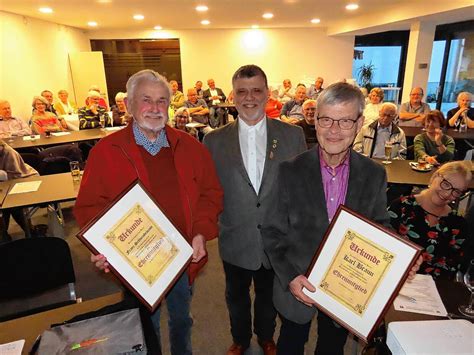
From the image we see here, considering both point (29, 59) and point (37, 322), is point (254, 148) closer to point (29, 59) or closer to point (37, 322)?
point (37, 322)

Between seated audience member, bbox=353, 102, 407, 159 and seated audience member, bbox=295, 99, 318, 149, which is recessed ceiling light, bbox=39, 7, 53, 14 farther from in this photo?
seated audience member, bbox=353, 102, 407, 159

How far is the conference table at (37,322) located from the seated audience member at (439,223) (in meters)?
1.83

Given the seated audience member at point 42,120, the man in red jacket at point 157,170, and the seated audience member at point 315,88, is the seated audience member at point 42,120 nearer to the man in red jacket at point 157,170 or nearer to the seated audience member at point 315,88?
the man in red jacket at point 157,170

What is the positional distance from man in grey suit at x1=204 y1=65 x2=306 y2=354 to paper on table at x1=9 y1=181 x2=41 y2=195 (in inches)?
89.3

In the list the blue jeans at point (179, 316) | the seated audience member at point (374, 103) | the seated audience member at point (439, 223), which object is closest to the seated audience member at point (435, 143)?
the seated audience member at point (374, 103)

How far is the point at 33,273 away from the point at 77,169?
72.9 inches

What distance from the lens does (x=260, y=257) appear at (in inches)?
76.3

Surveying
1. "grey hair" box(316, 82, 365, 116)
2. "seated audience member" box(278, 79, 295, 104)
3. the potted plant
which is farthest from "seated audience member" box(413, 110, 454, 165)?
the potted plant

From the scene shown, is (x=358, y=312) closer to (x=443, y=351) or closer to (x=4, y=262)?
(x=443, y=351)

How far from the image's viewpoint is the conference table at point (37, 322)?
50.2 inches

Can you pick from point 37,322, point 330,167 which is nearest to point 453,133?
point 330,167

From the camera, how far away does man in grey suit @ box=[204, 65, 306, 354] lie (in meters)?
1.89

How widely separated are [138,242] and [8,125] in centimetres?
600

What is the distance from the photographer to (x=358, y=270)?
1.24 metres
